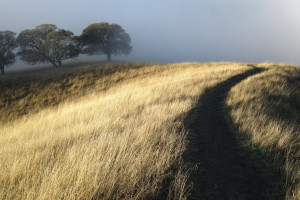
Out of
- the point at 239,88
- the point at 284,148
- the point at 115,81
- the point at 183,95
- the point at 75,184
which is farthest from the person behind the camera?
the point at 115,81

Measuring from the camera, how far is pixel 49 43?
32.1 metres

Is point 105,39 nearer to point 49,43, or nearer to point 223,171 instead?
point 49,43

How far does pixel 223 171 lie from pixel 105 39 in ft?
147

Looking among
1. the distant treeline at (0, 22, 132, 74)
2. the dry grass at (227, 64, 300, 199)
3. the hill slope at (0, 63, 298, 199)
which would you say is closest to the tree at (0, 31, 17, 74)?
the distant treeline at (0, 22, 132, 74)

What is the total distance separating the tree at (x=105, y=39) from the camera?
4066 centimetres

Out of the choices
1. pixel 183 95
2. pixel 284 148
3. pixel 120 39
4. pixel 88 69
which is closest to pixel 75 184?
pixel 284 148

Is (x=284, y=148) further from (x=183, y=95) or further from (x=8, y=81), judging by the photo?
(x=8, y=81)

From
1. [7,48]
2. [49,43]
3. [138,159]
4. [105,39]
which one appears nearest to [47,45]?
[49,43]

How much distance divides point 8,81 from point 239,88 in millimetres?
25882

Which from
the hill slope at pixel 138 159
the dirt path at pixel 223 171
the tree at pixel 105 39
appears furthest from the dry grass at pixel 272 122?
the tree at pixel 105 39

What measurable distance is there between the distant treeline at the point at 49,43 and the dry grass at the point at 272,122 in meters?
32.5

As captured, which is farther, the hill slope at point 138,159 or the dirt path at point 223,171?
the dirt path at point 223,171

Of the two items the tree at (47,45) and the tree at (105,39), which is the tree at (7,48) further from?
the tree at (105,39)

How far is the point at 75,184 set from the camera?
246 cm
